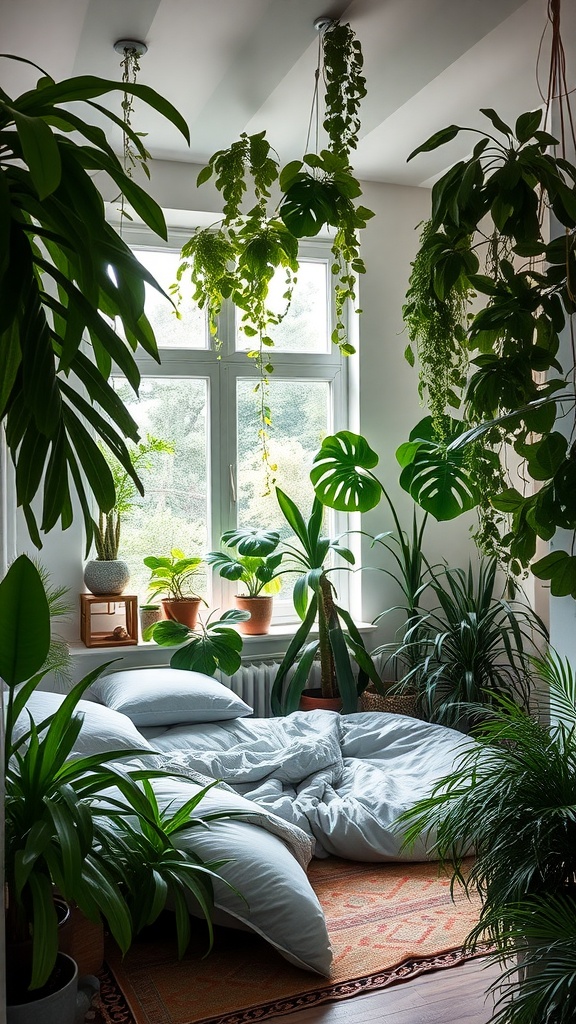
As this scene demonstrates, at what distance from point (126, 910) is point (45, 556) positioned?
2454 millimetres

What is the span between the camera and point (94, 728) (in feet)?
9.55

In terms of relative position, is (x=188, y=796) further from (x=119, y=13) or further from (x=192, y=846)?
(x=119, y=13)

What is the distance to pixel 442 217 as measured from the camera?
2148 mm

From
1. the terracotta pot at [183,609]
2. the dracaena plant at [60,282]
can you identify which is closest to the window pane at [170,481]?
the terracotta pot at [183,609]

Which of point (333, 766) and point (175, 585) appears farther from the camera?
point (175, 585)

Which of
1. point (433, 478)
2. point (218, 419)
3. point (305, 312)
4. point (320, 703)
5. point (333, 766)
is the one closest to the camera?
point (333, 766)

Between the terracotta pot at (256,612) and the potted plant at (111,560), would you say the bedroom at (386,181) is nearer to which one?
the potted plant at (111,560)

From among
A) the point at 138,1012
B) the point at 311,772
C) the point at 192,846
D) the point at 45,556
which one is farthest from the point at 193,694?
the point at 138,1012

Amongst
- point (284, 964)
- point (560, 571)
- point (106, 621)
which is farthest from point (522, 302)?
point (106, 621)

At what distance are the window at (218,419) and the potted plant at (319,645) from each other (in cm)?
37

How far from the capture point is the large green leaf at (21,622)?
1754 millimetres

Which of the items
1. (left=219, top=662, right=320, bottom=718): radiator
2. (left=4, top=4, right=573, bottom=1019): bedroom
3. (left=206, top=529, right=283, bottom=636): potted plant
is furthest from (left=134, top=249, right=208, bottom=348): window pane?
(left=219, top=662, right=320, bottom=718): radiator

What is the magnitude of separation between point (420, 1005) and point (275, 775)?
122 centimetres

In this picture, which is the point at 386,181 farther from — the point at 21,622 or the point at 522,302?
the point at 21,622
